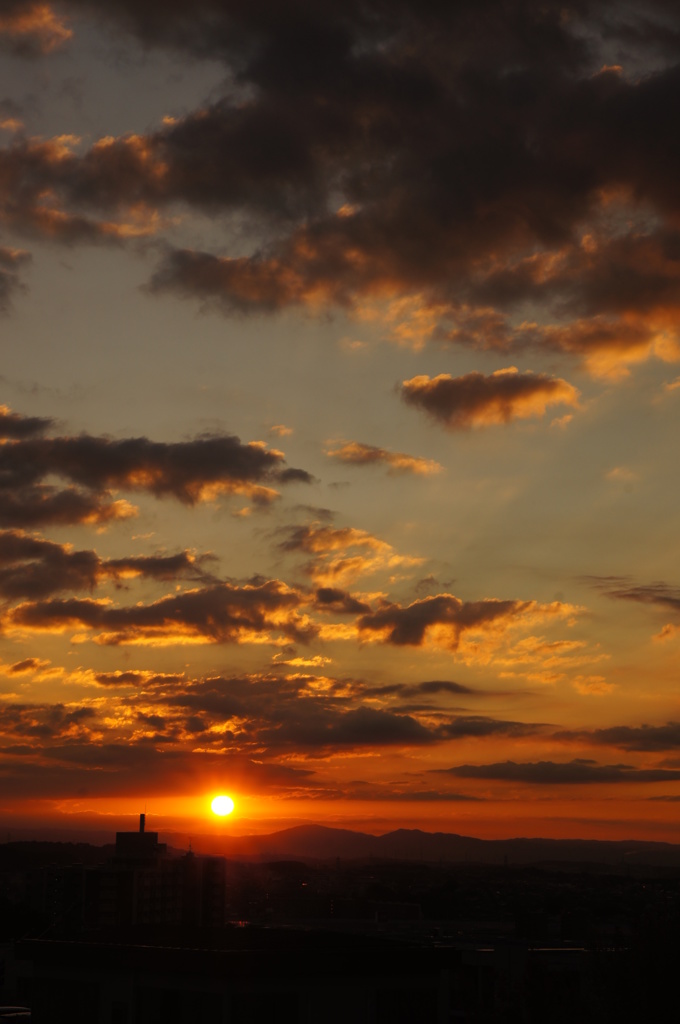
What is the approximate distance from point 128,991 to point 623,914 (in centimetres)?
14179

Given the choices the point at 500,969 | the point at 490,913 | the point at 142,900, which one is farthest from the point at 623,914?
the point at 500,969

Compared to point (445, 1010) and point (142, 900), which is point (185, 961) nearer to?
point (445, 1010)

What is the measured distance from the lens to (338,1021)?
1113 inches

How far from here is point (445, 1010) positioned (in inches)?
1211

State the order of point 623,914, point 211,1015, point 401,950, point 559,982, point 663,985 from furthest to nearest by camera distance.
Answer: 1. point 623,914
2. point 559,982
3. point 663,985
4. point 401,950
5. point 211,1015

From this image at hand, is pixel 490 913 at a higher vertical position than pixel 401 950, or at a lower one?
lower

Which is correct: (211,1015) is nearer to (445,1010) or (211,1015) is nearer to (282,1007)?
(282,1007)

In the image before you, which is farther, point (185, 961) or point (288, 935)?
point (288, 935)

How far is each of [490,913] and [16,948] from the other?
164 meters

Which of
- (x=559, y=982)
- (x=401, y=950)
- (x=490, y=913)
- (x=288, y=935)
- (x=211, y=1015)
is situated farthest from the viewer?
(x=490, y=913)

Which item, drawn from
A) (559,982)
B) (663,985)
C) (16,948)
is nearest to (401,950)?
(16,948)

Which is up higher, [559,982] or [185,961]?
[185,961]

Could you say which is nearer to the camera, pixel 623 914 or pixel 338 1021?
pixel 338 1021

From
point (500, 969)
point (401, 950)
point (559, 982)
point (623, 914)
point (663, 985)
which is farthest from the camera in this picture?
point (623, 914)
